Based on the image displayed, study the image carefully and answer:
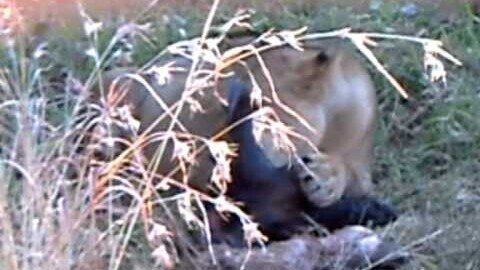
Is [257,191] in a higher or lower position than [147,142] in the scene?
lower

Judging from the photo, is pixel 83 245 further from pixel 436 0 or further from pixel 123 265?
pixel 436 0

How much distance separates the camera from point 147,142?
10.1 feet

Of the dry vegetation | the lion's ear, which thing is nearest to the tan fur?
the lion's ear

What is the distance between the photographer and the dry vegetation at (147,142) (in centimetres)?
289

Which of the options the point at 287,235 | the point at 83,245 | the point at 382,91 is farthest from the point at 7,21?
the point at 382,91

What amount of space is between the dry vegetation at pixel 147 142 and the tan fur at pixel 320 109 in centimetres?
12

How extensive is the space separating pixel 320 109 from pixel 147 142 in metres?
0.84

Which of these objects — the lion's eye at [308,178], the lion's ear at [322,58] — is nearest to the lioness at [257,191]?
Result: the lion's eye at [308,178]

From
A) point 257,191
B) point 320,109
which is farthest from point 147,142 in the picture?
point 320,109

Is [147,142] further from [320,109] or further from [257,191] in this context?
[320,109]

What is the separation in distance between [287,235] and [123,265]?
17.9 inches

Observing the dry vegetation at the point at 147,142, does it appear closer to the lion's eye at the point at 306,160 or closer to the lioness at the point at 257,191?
the lioness at the point at 257,191

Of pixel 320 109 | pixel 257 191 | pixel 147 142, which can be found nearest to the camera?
pixel 147 142

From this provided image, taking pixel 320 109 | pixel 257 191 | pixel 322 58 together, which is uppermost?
pixel 322 58
